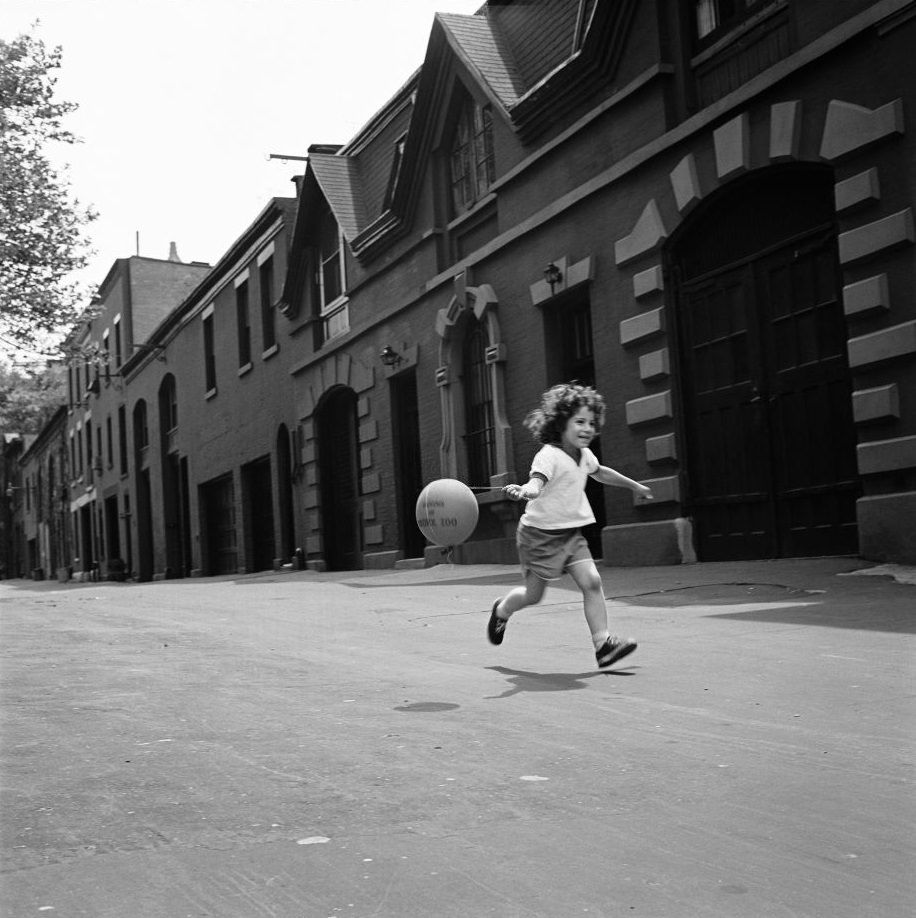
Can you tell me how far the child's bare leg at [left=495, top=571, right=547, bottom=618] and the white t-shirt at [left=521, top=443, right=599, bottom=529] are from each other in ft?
1.09

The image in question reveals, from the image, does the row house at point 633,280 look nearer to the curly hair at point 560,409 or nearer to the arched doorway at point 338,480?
the arched doorway at point 338,480

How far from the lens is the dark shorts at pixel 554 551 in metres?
6.96

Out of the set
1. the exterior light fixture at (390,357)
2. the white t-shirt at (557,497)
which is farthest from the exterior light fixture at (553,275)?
the white t-shirt at (557,497)

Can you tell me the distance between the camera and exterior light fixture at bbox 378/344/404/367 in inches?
779

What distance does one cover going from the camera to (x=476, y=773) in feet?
14.2

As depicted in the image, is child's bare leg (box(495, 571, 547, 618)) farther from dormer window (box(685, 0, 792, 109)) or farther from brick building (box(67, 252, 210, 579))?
brick building (box(67, 252, 210, 579))

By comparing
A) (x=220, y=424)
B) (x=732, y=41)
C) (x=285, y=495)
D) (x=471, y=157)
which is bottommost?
(x=285, y=495)

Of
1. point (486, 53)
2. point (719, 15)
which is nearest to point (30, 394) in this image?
point (486, 53)

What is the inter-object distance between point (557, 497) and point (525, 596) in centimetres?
62

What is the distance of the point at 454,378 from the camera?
59.5ft

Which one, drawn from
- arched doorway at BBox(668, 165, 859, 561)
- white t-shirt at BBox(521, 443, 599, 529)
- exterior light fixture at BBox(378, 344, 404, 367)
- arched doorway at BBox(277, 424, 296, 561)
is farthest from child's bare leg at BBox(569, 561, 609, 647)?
arched doorway at BBox(277, 424, 296, 561)

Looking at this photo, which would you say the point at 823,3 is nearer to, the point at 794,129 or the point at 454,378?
the point at 794,129

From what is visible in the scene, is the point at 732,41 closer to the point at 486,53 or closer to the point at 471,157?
the point at 486,53

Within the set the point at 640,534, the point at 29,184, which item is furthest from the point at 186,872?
the point at 29,184
